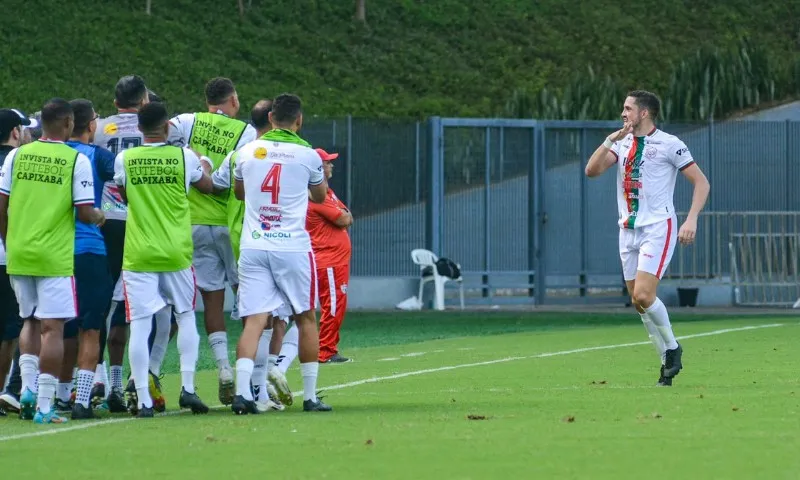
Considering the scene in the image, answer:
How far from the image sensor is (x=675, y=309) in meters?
26.8

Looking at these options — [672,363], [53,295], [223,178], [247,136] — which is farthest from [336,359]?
[53,295]

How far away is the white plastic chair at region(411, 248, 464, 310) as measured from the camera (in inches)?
1050

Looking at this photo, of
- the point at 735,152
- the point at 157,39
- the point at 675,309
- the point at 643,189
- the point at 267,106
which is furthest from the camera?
the point at 157,39

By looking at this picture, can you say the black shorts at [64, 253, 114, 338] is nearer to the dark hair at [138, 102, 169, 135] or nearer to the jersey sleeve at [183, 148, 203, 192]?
the jersey sleeve at [183, 148, 203, 192]

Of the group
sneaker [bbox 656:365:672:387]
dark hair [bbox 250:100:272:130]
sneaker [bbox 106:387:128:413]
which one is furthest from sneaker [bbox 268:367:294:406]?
sneaker [bbox 656:365:672:387]

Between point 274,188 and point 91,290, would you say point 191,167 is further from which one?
point 91,290

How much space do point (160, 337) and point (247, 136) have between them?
153 centimetres

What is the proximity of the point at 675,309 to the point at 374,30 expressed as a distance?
32174 mm

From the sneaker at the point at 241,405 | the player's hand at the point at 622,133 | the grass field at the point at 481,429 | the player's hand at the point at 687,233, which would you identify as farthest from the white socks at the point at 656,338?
the sneaker at the point at 241,405

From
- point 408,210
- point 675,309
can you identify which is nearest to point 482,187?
point 408,210

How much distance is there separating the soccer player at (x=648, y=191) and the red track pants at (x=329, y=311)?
3.73m

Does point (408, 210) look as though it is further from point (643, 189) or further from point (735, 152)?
point (643, 189)

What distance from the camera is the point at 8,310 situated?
36.6 ft

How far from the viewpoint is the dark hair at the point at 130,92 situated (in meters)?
11.0
